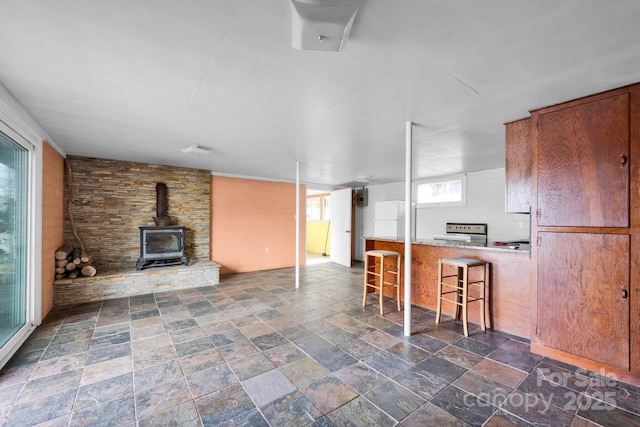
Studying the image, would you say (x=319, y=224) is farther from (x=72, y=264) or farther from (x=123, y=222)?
(x=72, y=264)

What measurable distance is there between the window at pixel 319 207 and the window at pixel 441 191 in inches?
138

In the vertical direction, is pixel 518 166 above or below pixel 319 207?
above

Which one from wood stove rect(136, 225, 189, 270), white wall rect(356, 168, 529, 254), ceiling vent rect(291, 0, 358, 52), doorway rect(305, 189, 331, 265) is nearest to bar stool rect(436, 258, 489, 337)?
white wall rect(356, 168, 529, 254)

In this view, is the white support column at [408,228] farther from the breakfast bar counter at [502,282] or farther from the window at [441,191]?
the window at [441,191]

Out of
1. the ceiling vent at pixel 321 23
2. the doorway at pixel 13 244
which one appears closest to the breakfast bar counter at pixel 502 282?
the ceiling vent at pixel 321 23

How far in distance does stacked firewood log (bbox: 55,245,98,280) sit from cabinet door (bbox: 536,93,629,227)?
19.1ft

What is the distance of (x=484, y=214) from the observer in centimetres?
531

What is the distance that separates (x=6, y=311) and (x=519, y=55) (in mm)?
4721

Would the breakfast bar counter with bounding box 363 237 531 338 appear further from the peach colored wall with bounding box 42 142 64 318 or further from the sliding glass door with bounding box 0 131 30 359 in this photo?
the peach colored wall with bounding box 42 142 64 318

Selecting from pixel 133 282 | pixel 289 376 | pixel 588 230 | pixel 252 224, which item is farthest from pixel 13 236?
pixel 588 230

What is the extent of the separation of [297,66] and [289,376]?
Result: 229cm

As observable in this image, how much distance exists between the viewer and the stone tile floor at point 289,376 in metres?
1.66

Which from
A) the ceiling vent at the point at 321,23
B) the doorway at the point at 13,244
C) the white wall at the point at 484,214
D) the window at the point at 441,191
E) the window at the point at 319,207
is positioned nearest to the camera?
the ceiling vent at the point at 321,23

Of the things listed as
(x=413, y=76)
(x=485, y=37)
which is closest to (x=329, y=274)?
(x=413, y=76)
